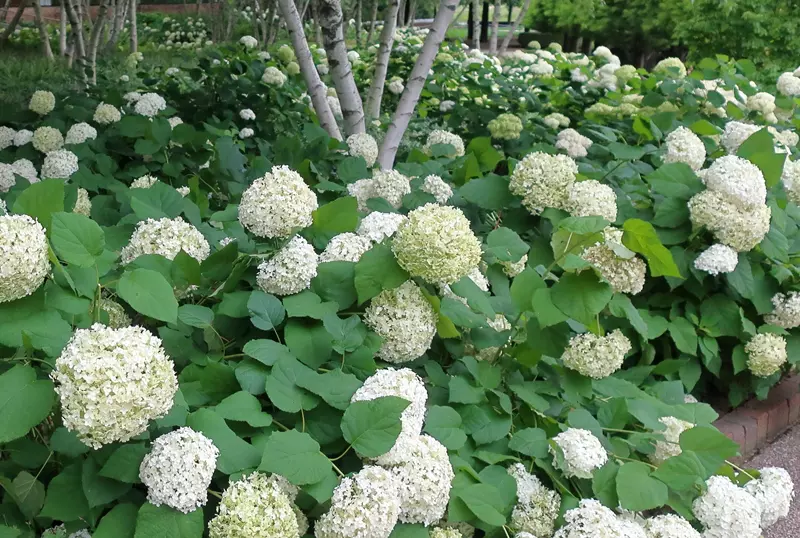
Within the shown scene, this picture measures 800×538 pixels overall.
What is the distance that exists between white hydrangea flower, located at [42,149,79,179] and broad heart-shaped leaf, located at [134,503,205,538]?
2.08 metres

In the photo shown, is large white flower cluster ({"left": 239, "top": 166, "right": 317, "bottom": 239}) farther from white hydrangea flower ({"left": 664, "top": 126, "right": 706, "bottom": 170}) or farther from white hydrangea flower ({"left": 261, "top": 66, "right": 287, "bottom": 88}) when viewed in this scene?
white hydrangea flower ({"left": 261, "top": 66, "right": 287, "bottom": 88})

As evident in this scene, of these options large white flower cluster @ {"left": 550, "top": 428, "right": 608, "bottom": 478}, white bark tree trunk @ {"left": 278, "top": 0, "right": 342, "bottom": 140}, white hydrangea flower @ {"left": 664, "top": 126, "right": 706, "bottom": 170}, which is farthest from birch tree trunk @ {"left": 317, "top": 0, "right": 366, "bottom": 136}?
large white flower cluster @ {"left": 550, "top": 428, "right": 608, "bottom": 478}

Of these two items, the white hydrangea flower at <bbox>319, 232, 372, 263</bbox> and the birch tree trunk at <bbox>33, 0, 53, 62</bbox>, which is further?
the birch tree trunk at <bbox>33, 0, 53, 62</bbox>

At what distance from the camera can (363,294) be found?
1.68 metres

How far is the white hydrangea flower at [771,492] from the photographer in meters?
1.92

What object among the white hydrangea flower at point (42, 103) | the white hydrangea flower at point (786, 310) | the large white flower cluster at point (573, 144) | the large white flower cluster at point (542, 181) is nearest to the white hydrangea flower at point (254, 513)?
the large white flower cluster at point (542, 181)

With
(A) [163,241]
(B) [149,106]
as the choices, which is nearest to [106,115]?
(B) [149,106]

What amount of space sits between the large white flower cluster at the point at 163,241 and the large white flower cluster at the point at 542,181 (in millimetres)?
1047

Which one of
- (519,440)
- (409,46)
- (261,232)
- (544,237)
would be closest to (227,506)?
(261,232)

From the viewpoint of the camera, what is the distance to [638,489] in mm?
1658

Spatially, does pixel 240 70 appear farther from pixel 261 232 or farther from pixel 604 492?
pixel 604 492

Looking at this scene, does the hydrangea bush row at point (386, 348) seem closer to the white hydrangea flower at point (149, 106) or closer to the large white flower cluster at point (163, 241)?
the large white flower cluster at point (163, 241)

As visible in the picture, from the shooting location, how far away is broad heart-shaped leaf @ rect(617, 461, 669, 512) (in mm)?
1637

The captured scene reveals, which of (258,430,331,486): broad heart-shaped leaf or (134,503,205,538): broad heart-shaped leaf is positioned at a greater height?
(258,430,331,486): broad heart-shaped leaf
